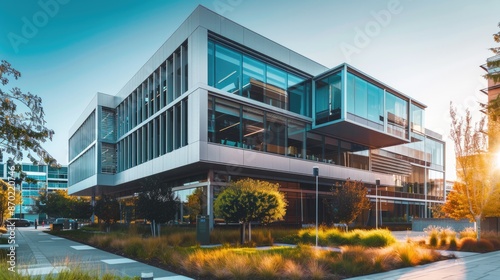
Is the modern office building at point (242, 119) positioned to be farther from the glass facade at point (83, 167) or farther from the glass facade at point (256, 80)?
the glass facade at point (83, 167)

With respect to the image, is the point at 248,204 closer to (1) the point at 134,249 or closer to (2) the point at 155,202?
(1) the point at 134,249

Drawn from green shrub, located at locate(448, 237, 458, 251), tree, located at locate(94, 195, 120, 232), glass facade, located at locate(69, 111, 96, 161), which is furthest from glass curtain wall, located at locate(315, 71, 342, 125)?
glass facade, located at locate(69, 111, 96, 161)

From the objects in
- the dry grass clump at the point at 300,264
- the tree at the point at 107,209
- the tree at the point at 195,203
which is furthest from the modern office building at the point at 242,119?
the dry grass clump at the point at 300,264

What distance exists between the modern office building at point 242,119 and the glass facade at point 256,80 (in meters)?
0.08

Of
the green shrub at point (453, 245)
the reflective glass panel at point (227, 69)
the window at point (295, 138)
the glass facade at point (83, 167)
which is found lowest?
the green shrub at point (453, 245)

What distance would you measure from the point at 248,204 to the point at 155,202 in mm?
6051

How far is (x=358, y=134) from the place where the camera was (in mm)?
33000

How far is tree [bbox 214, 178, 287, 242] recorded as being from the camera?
1888 centimetres

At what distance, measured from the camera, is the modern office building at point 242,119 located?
24.6 metres

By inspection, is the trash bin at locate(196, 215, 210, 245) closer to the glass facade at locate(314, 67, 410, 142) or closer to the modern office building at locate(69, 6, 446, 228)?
the modern office building at locate(69, 6, 446, 228)

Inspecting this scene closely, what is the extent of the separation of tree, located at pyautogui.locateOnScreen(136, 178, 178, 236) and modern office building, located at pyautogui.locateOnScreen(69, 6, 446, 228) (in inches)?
109

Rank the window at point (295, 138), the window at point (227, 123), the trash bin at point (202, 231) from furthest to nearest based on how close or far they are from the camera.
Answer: the window at point (295, 138)
the window at point (227, 123)
the trash bin at point (202, 231)

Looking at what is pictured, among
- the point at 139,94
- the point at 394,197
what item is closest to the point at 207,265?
the point at 139,94

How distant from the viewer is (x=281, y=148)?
2895 cm
